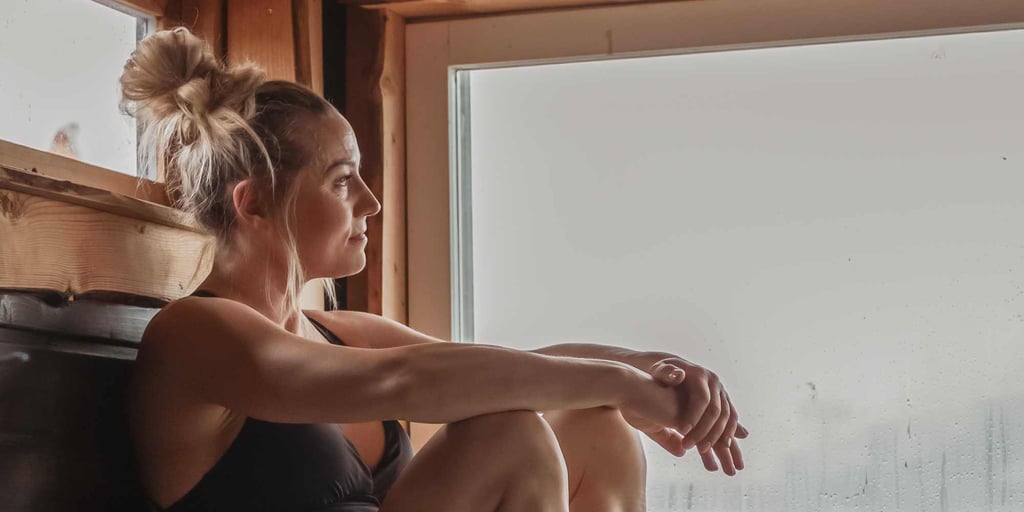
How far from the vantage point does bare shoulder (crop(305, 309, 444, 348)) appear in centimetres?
166

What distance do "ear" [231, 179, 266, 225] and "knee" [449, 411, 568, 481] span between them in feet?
1.18

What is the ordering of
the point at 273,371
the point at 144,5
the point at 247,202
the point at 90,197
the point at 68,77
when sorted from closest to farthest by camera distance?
1. the point at 273,371
2. the point at 90,197
3. the point at 247,202
4. the point at 68,77
5. the point at 144,5

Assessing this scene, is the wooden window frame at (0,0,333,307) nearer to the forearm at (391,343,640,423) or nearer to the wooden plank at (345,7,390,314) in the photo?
the wooden plank at (345,7,390,314)

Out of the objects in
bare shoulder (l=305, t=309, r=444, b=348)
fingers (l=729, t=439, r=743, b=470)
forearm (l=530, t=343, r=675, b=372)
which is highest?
bare shoulder (l=305, t=309, r=444, b=348)

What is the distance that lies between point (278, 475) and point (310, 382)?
0.13 meters

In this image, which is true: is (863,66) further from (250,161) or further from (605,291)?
→ (250,161)

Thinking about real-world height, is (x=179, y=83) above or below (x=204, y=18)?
below

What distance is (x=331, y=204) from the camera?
4.94 ft

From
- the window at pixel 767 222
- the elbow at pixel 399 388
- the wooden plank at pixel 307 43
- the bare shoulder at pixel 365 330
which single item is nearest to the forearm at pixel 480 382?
the elbow at pixel 399 388

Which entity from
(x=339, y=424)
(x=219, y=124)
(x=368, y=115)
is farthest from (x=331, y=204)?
(x=368, y=115)

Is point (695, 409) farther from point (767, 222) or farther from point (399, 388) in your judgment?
point (767, 222)

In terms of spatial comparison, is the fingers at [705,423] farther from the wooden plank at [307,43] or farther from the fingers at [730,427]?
the wooden plank at [307,43]

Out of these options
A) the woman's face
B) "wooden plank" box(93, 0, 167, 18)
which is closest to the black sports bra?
the woman's face

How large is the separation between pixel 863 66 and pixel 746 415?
0.56 m
